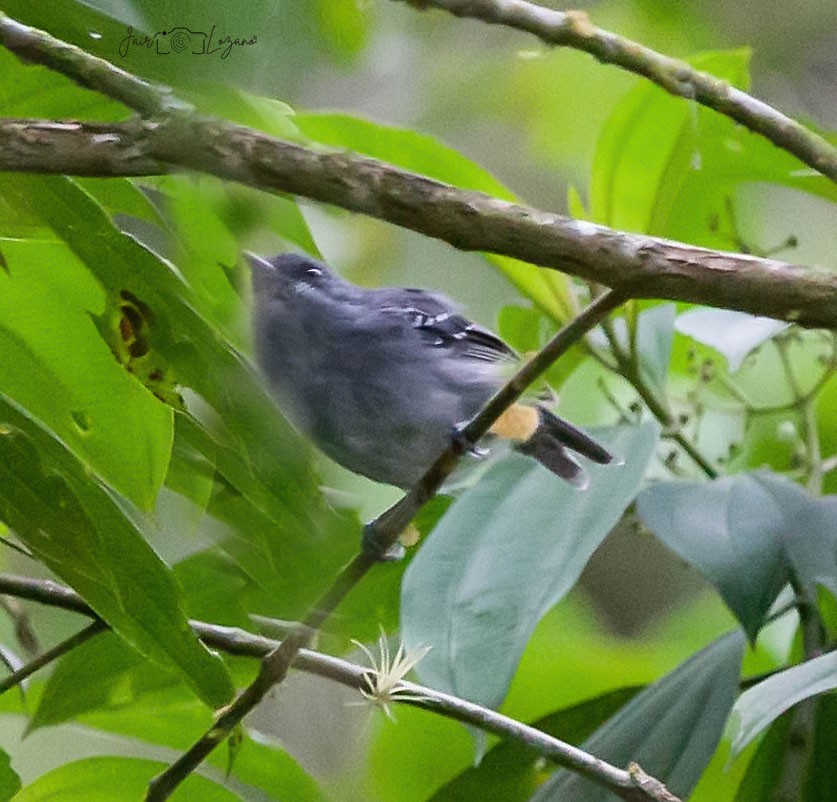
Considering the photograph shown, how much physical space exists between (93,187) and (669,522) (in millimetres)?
523

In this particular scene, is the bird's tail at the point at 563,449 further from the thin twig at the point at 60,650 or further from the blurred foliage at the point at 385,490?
the thin twig at the point at 60,650

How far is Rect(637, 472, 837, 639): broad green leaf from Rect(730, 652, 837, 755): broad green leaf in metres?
0.09

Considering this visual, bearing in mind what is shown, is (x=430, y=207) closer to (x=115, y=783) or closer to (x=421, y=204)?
(x=421, y=204)

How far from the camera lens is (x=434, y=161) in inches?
35.5

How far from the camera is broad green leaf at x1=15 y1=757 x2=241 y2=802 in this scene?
848mm

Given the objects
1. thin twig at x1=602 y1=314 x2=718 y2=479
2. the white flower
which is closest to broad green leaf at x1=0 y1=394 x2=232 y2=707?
the white flower

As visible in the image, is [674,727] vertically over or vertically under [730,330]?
under

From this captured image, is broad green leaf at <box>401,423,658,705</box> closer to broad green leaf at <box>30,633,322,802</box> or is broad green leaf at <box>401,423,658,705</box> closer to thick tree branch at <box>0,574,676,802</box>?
thick tree branch at <box>0,574,676,802</box>

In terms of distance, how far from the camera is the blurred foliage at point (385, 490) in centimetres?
65

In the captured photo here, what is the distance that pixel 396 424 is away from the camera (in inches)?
32.9

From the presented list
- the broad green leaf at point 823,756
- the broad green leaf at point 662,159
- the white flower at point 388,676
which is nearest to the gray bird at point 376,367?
the white flower at point 388,676

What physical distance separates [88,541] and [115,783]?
309 mm

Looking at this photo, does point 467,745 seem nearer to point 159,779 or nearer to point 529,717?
point 529,717

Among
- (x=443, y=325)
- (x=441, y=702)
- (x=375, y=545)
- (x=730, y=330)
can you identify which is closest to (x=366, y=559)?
(x=375, y=545)
